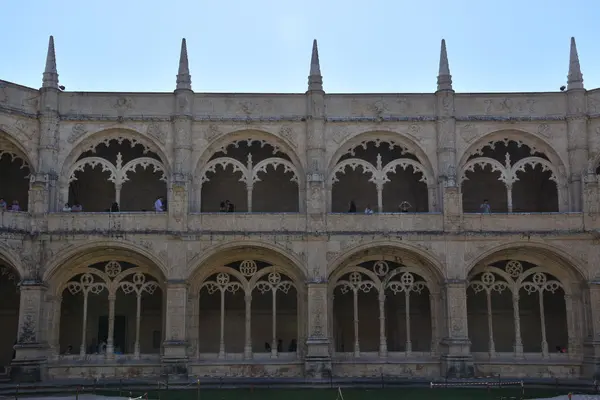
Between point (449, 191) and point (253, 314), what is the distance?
10217 mm

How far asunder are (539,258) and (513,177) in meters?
3.30

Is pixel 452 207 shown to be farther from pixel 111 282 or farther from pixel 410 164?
pixel 111 282

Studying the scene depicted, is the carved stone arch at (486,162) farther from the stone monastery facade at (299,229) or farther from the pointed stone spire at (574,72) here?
the pointed stone spire at (574,72)

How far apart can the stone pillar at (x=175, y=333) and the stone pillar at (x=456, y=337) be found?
31.6ft

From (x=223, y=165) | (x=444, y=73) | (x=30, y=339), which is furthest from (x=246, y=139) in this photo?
(x=30, y=339)

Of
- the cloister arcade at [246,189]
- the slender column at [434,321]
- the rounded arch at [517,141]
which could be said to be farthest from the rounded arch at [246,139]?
the slender column at [434,321]

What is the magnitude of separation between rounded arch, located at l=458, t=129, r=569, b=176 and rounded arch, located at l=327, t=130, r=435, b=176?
138cm

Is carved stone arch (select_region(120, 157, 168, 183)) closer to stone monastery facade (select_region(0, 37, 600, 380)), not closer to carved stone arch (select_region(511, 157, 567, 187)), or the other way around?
stone monastery facade (select_region(0, 37, 600, 380))

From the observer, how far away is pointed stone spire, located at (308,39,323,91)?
28094mm

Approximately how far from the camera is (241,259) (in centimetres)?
2753

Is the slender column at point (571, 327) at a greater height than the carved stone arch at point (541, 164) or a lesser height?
lesser

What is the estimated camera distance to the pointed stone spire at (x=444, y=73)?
2822 centimetres

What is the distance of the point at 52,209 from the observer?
87.8ft

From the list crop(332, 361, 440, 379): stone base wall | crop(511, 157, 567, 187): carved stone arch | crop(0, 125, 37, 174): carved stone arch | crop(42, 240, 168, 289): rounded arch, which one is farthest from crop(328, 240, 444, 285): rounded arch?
crop(0, 125, 37, 174): carved stone arch
